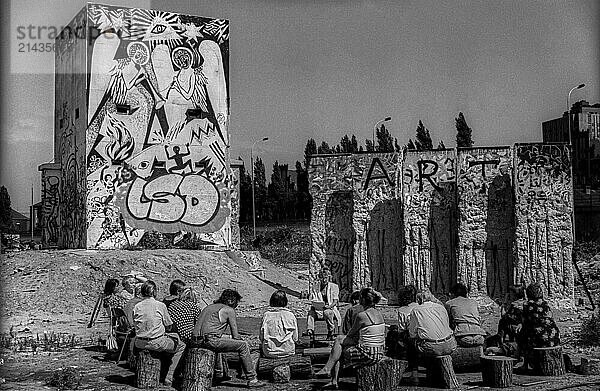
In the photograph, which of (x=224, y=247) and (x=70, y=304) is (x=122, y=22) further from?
(x=70, y=304)

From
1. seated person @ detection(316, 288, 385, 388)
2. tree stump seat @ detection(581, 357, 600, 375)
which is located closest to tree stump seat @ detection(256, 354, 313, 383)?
seated person @ detection(316, 288, 385, 388)

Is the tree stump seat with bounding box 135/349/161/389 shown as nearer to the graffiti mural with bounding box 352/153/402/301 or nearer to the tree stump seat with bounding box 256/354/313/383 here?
the tree stump seat with bounding box 256/354/313/383

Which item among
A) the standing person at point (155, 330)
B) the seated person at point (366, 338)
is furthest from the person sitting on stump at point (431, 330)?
the standing person at point (155, 330)

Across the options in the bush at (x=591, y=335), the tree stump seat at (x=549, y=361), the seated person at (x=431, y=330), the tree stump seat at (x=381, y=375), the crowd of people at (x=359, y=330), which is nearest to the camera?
the tree stump seat at (x=381, y=375)

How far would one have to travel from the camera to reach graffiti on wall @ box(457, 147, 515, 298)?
18891mm

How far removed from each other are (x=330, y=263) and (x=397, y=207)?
2627 millimetres

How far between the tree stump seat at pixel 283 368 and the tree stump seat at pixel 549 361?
3336 mm

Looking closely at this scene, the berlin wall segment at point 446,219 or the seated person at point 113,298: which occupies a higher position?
the berlin wall segment at point 446,219

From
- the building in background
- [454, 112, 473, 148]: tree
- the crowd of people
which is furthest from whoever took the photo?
[454, 112, 473, 148]: tree

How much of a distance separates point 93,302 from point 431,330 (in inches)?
579

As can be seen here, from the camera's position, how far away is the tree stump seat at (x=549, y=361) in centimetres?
1021

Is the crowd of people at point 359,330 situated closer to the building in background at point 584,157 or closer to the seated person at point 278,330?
the seated person at point 278,330

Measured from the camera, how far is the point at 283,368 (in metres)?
9.97

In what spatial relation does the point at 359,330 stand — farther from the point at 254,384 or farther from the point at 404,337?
the point at 254,384
